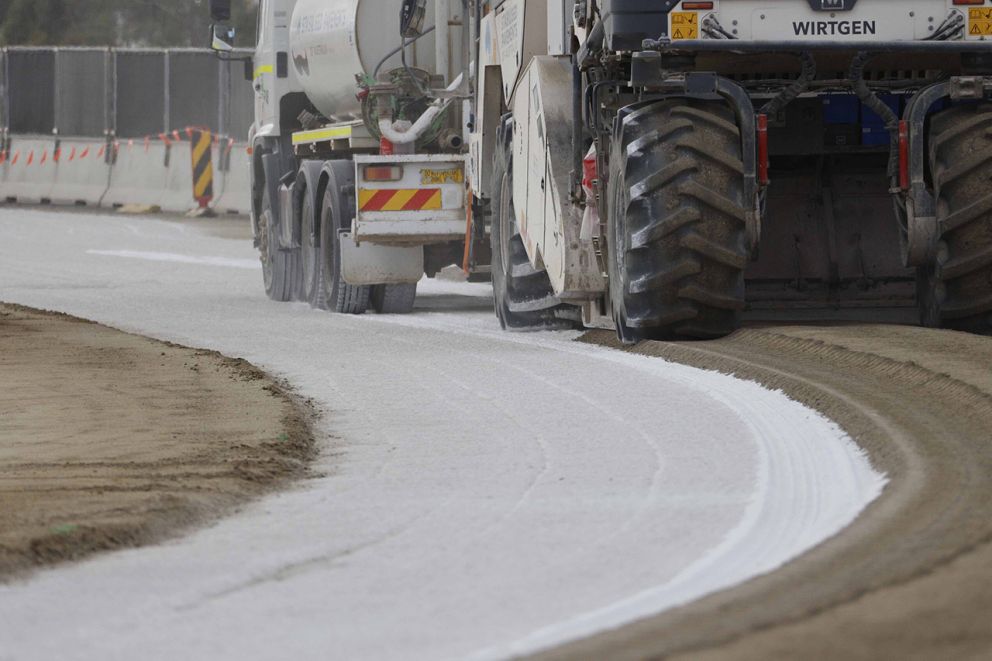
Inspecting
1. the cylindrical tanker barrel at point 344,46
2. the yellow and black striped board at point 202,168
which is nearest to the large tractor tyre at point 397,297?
the cylindrical tanker barrel at point 344,46

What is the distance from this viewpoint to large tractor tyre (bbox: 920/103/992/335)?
36.6 feet

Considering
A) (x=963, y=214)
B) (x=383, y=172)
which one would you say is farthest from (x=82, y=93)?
(x=963, y=214)

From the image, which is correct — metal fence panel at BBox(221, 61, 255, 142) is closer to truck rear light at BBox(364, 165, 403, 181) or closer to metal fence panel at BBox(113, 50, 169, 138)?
metal fence panel at BBox(113, 50, 169, 138)

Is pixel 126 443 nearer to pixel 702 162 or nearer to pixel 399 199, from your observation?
pixel 702 162

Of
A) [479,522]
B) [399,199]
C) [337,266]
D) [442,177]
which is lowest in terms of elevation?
[337,266]

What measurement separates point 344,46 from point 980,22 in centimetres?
733

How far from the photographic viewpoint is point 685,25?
36.5 ft

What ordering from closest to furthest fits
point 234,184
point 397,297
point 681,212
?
point 681,212 < point 397,297 < point 234,184

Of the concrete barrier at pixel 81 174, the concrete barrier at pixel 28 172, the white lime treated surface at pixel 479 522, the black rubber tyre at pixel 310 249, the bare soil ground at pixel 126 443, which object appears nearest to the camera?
the white lime treated surface at pixel 479 522

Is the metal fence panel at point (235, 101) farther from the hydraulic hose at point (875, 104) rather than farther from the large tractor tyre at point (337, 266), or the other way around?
the hydraulic hose at point (875, 104)

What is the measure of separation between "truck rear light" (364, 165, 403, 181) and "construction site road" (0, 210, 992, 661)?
464cm

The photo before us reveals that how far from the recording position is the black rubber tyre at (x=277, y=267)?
1995 cm

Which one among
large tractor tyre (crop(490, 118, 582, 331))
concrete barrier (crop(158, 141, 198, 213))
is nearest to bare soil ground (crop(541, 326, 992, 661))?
large tractor tyre (crop(490, 118, 582, 331))

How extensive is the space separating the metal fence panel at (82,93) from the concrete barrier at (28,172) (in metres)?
0.61
